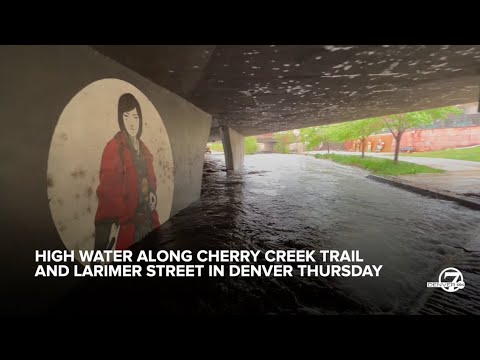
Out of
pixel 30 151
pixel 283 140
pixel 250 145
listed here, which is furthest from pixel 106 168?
pixel 283 140

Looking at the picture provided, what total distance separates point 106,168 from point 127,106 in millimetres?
1280

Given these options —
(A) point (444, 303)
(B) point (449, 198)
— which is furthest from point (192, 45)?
(B) point (449, 198)

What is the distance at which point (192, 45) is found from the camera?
3.06 meters

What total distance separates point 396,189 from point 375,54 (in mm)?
8769

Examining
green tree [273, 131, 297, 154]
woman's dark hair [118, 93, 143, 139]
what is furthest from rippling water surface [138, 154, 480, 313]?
green tree [273, 131, 297, 154]

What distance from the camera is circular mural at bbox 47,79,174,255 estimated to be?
9.57 ft

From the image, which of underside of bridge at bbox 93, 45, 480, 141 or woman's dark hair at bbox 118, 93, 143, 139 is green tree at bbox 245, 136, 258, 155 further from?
woman's dark hair at bbox 118, 93, 143, 139

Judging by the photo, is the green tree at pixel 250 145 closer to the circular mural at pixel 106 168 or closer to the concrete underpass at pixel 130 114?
the concrete underpass at pixel 130 114

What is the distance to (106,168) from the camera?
3.66 meters

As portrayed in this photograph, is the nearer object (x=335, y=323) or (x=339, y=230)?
(x=335, y=323)

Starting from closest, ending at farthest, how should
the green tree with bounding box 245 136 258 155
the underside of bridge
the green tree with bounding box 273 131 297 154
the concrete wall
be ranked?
the concrete wall
the underside of bridge
the green tree with bounding box 245 136 258 155
the green tree with bounding box 273 131 297 154

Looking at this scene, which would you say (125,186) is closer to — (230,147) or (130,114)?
(130,114)
